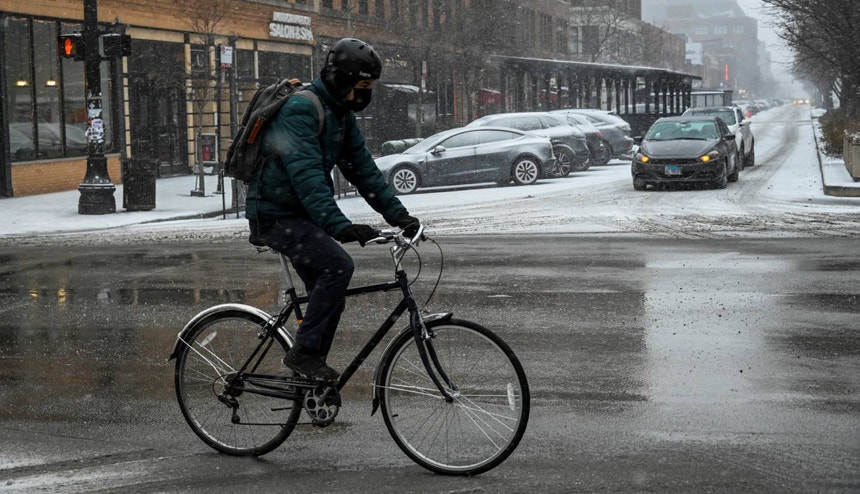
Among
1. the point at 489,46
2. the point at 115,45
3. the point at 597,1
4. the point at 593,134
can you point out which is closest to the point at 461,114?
the point at 489,46

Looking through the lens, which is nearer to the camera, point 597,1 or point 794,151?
point 794,151

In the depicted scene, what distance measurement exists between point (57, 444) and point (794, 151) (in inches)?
1439

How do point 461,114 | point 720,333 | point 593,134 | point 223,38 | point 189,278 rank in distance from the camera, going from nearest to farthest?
1. point 720,333
2. point 189,278
3. point 593,134
4. point 223,38
5. point 461,114

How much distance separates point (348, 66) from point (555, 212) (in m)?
13.9

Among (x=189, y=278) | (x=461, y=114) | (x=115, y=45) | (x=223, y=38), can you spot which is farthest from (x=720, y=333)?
(x=461, y=114)

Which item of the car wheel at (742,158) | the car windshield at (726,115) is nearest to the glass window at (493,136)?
the car wheel at (742,158)

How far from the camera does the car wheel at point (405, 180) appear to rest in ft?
81.3

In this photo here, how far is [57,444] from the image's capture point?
5895mm

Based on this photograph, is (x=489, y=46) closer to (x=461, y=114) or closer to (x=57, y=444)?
(x=461, y=114)

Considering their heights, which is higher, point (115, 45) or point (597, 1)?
point (597, 1)

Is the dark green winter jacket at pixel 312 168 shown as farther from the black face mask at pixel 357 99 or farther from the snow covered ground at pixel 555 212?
the snow covered ground at pixel 555 212

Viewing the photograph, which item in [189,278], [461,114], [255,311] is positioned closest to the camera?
[255,311]

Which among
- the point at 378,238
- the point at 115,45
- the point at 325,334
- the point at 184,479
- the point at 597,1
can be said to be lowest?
the point at 184,479

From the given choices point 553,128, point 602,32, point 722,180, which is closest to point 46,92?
point 553,128
